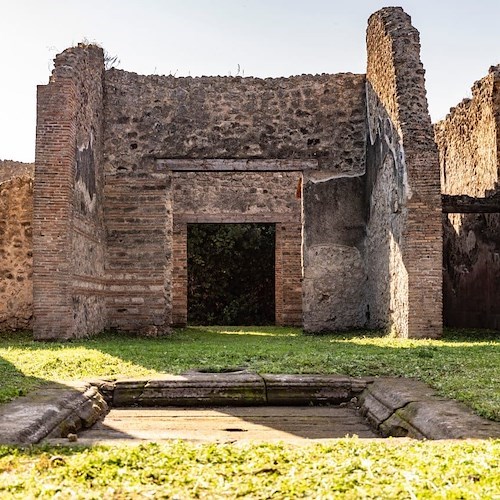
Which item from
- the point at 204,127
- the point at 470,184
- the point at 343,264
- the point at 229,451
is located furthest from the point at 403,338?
the point at 229,451

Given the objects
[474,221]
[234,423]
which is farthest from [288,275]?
[234,423]

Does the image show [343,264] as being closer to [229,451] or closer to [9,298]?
[9,298]

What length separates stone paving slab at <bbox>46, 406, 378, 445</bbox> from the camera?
4102 millimetres

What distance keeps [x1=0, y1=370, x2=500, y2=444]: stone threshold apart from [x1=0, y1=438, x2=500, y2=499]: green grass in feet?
1.55

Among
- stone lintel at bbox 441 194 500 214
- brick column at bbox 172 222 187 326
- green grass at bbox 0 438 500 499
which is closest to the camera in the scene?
green grass at bbox 0 438 500 499

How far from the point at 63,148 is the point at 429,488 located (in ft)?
28.1

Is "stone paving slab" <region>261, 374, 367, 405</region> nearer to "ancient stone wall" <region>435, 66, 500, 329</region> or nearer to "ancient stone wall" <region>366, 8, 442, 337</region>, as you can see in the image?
"ancient stone wall" <region>366, 8, 442, 337</region>

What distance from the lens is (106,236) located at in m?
12.1

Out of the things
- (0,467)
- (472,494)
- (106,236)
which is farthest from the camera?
(106,236)

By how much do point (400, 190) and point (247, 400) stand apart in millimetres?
5988

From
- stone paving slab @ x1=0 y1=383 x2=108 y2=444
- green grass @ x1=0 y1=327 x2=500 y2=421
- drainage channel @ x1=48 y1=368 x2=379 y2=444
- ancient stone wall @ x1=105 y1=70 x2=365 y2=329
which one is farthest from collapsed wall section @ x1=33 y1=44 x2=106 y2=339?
stone paving slab @ x1=0 y1=383 x2=108 y2=444

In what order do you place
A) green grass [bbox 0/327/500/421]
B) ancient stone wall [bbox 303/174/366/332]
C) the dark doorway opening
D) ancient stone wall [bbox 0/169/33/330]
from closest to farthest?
green grass [bbox 0/327/500/421] < ancient stone wall [bbox 0/169/33/330] < ancient stone wall [bbox 303/174/366/332] < the dark doorway opening

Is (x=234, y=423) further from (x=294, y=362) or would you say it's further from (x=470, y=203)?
(x=470, y=203)

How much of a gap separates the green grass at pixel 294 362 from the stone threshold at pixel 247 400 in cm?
23
